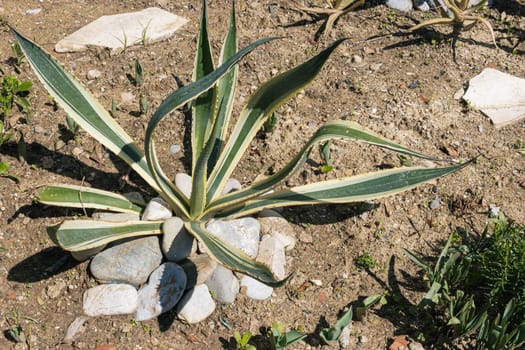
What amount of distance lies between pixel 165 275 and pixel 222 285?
→ 0.26 m

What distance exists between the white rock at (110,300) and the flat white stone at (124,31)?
161cm

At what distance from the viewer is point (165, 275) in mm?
2479

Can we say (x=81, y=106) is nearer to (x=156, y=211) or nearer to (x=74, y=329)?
(x=156, y=211)

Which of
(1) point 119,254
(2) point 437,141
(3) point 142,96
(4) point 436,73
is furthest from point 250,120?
(4) point 436,73

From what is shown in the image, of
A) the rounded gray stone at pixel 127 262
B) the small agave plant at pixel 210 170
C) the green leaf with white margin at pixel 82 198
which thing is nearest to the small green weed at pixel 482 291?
the small agave plant at pixel 210 170

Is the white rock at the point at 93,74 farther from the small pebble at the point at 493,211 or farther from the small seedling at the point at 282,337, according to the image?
the small pebble at the point at 493,211

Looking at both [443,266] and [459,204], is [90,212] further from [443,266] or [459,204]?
[459,204]

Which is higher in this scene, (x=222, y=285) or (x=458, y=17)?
(x=458, y=17)

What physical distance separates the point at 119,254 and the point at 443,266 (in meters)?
1.44

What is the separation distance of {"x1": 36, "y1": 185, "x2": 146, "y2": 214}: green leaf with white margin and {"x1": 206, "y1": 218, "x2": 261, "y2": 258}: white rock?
1.26 feet

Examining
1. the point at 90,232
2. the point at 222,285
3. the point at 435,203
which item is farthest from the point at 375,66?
the point at 90,232

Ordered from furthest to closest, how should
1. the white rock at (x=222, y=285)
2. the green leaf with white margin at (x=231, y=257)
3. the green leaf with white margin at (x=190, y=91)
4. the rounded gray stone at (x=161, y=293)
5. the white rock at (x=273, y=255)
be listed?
the white rock at (x=273, y=255)
the white rock at (x=222, y=285)
the rounded gray stone at (x=161, y=293)
the green leaf with white margin at (x=231, y=257)
the green leaf with white margin at (x=190, y=91)

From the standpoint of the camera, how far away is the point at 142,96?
10.9 feet

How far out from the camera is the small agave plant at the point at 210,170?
2.29m
